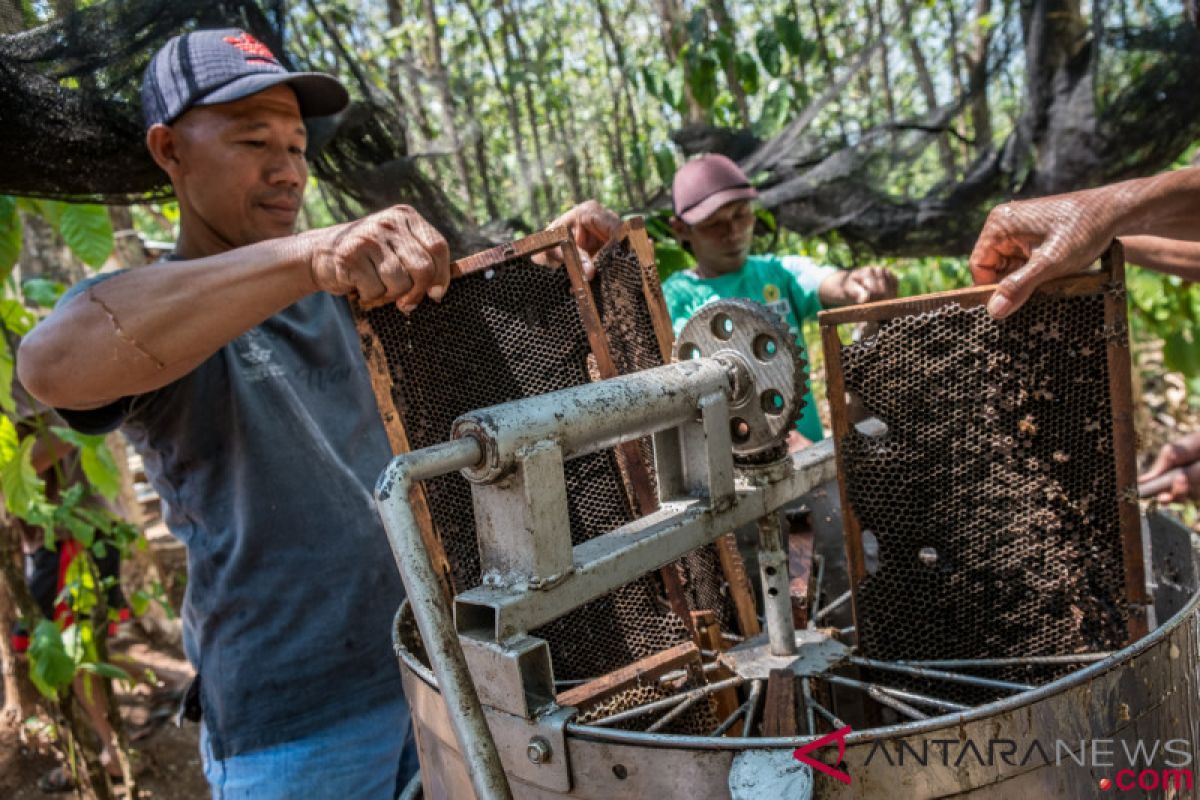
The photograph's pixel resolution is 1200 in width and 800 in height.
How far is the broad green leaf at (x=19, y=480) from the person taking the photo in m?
3.18

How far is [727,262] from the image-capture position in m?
4.01

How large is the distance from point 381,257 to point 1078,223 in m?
1.20

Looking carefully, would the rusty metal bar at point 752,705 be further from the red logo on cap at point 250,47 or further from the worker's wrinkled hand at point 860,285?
the worker's wrinkled hand at point 860,285

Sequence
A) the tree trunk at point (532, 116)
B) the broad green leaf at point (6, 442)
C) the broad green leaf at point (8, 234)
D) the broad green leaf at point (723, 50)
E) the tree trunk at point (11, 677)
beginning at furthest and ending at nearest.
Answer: the broad green leaf at point (723, 50) < the tree trunk at point (532, 116) < the tree trunk at point (11, 677) < the broad green leaf at point (6, 442) < the broad green leaf at point (8, 234)

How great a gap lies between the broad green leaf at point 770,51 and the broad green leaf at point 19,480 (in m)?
4.15

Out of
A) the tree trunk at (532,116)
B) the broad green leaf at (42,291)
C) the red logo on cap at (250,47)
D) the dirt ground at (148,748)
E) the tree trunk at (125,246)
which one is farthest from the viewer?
the tree trunk at (125,246)

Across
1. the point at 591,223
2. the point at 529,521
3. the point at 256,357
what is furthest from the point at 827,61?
the point at 529,521

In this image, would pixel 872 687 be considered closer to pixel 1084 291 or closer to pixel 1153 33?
pixel 1084 291

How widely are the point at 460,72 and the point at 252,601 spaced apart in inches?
230

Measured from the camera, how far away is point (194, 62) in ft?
7.09

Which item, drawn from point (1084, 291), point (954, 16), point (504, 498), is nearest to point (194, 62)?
point (504, 498)

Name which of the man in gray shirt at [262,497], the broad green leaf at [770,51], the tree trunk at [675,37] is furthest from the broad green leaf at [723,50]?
the man in gray shirt at [262,497]

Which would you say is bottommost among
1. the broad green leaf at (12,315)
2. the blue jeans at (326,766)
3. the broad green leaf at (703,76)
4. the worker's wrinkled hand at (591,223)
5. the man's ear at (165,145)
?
the blue jeans at (326,766)

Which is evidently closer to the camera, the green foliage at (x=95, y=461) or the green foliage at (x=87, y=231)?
the green foliage at (x=87, y=231)
